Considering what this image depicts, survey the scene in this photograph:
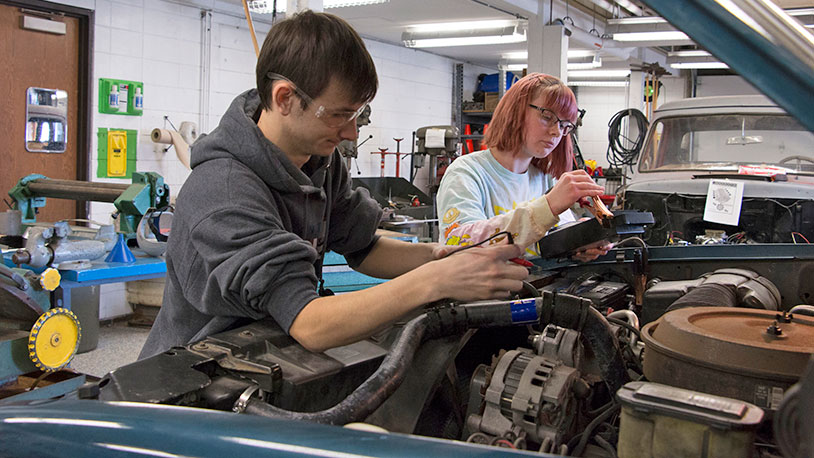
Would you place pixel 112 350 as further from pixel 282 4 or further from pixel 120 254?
pixel 282 4

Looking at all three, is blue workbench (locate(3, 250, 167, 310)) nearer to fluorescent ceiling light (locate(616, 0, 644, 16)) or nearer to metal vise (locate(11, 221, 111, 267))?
metal vise (locate(11, 221, 111, 267))

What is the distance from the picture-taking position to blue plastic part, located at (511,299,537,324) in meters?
1.38

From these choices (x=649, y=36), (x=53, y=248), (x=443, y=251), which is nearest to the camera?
(x=443, y=251)

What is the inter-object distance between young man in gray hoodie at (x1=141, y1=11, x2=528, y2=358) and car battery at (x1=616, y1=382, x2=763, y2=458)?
443 mm

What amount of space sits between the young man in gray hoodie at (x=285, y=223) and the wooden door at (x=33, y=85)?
494 cm

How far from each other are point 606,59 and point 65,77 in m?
9.18

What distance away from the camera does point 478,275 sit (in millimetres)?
1324

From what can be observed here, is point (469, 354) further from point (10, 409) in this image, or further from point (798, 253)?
point (798, 253)

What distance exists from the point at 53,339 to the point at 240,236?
1986mm

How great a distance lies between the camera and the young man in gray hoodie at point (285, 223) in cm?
131

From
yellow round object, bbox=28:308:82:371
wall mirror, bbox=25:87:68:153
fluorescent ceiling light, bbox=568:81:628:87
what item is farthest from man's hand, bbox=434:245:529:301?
fluorescent ceiling light, bbox=568:81:628:87

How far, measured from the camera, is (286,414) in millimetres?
1039

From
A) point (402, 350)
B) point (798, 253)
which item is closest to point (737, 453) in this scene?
point (402, 350)

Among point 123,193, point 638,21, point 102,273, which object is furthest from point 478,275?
point 638,21
